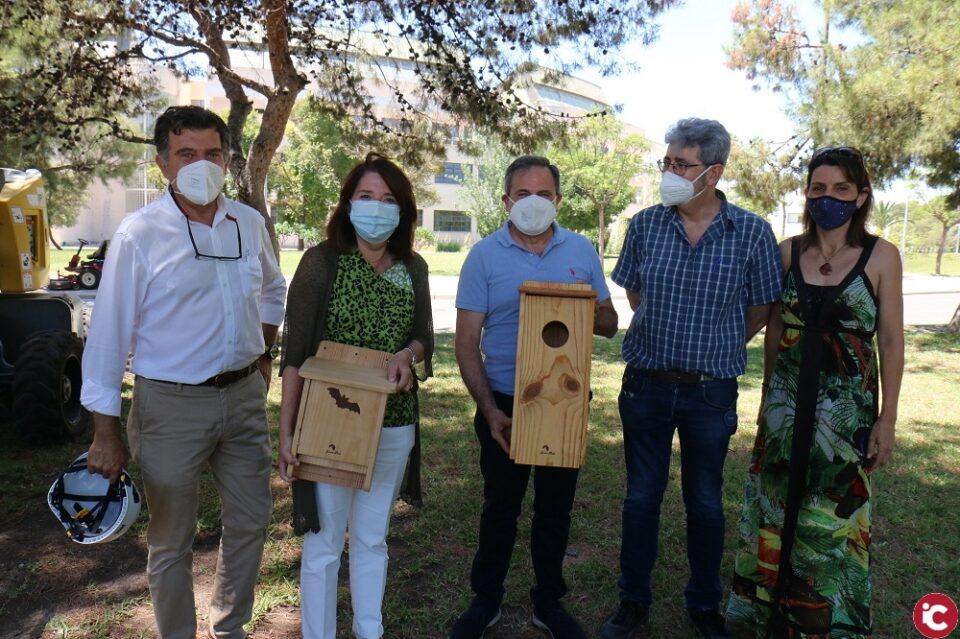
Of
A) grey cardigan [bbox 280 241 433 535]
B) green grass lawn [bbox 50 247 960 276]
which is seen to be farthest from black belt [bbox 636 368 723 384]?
green grass lawn [bbox 50 247 960 276]

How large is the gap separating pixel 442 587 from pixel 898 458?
4121mm

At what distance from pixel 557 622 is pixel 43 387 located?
4281 millimetres

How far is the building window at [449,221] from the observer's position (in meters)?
57.6

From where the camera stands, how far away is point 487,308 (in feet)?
9.68

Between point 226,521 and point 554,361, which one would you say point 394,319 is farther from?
point 226,521

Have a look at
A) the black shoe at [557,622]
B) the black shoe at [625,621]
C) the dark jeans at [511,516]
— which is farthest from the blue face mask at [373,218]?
the black shoe at [625,621]

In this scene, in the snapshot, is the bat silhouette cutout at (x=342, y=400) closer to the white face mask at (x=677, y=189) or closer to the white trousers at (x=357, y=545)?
the white trousers at (x=357, y=545)

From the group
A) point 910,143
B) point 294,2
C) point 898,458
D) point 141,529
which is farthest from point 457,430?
point 910,143

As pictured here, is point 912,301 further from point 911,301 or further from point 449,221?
point 449,221

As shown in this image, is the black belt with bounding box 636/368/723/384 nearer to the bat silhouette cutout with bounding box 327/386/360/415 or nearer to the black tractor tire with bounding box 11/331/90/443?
the bat silhouette cutout with bounding box 327/386/360/415

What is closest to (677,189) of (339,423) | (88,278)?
(339,423)

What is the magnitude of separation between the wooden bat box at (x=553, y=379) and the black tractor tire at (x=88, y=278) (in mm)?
8761

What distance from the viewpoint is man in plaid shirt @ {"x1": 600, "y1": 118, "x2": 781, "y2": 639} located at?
116 inches

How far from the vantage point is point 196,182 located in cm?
263
